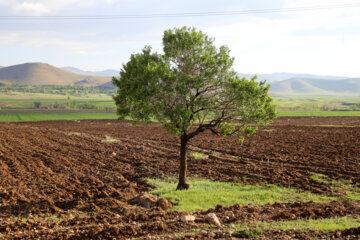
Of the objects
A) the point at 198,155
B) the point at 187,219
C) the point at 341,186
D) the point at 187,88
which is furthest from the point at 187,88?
the point at 198,155

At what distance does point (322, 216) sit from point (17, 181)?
18635 millimetres

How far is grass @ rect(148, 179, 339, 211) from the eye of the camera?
15883 millimetres

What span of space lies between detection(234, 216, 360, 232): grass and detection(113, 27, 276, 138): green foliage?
6.78 meters

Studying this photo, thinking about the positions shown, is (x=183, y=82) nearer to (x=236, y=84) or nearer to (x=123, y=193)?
(x=236, y=84)

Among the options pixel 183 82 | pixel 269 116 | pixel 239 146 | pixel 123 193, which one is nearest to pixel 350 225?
pixel 269 116

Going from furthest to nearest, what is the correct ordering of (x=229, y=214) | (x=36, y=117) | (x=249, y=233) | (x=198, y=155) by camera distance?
(x=36, y=117) → (x=198, y=155) → (x=229, y=214) → (x=249, y=233)

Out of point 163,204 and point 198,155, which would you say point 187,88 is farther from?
point 198,155

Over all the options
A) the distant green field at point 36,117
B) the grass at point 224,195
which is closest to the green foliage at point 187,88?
the grass at point 224,195

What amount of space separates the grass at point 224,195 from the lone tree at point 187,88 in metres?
3.71

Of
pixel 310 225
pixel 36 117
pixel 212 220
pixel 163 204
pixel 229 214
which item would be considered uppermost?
pixel 310 225

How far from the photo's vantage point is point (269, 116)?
17.1 meters

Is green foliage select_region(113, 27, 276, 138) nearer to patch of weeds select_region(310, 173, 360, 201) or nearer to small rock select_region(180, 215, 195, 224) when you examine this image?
small rock select_region(180, 215, 195, 224)

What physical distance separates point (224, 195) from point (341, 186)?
28.3 ft

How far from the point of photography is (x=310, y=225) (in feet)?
35.1
